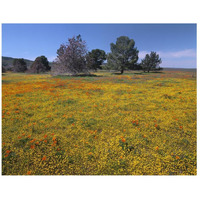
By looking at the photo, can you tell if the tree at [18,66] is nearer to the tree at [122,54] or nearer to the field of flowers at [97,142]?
the tree at [122,54]

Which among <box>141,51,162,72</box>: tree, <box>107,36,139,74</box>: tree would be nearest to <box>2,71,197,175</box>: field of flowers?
<box>107,36,139,74</box>: tree

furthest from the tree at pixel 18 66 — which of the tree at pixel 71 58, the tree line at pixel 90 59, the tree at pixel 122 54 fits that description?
the tree at pixel 122 54

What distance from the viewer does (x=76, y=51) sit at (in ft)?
105

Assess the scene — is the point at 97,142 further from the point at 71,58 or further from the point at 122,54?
the point at 122,54

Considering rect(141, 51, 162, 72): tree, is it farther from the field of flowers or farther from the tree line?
the field of flowers

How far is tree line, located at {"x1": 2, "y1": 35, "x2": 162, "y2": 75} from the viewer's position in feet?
104

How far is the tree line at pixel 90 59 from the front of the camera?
31562 millimetres

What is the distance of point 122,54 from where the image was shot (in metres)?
41.4

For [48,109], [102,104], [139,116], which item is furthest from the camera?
[102,104]

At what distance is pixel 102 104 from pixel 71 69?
25680 mm

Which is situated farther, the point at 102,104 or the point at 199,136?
the point at 102,104

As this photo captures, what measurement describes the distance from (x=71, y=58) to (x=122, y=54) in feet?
65.9
